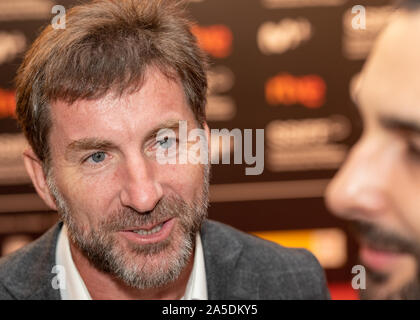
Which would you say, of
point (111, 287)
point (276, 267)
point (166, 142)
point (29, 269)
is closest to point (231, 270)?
point (276, 267)

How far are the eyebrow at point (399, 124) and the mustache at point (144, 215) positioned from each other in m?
0.81

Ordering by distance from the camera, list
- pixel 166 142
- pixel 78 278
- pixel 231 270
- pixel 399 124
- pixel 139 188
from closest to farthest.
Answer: pixel 399 124 < pixel 139 188 < pixel 166 142 < pixel 78 278 < pixel 231 270

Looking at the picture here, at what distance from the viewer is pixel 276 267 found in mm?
1753

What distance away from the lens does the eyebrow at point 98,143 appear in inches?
53.1

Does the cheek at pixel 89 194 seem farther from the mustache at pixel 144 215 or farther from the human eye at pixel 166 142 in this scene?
the human eye at pixel 166 142

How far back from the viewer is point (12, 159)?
2.78 m

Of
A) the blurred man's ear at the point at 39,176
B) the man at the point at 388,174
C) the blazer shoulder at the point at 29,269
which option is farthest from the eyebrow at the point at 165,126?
the man at the point at 388,174

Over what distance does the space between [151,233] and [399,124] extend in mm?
903

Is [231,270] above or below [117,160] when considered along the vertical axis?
below

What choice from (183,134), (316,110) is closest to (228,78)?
(316,110)

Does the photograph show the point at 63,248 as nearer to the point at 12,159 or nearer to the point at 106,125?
the point at 106,125

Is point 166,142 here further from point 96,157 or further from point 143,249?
point 143,249

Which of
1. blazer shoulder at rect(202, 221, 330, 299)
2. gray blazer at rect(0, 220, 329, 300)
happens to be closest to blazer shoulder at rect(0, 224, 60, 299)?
gray blazer at rect(0, 220, 329, 300)
